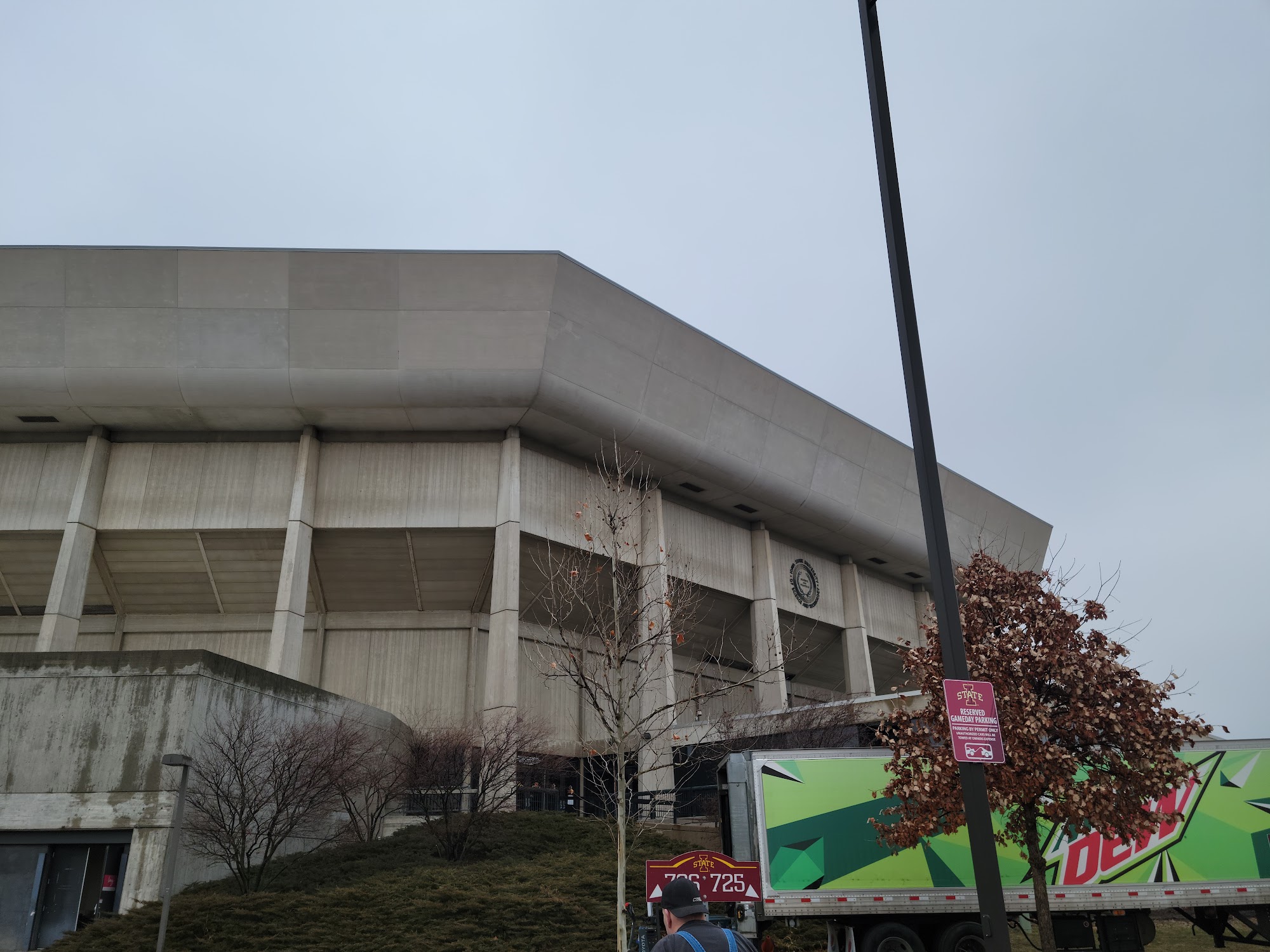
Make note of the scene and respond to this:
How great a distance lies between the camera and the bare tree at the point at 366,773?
23.2 meters

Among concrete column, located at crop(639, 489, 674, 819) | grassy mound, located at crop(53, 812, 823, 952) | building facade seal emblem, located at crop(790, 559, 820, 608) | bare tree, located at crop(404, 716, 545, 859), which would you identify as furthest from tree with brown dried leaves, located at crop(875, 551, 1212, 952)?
building facade seal emblem, located at crop(790, 559, 820, 608)

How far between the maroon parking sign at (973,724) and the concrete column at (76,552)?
31.1 meters

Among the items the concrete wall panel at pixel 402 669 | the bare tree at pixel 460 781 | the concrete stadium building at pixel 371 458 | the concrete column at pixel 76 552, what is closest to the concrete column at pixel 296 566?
the concrete stadium building at pixel 371 458

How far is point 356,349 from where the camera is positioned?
31.5m

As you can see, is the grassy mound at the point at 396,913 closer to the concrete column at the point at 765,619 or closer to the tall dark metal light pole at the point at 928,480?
the tall dark metal light pole at the point at 928,480

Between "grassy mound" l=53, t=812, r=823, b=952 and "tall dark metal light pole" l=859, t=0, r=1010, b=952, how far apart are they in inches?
417

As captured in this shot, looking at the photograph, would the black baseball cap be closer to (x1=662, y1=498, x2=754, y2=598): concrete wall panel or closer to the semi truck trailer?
the semi truck trailer

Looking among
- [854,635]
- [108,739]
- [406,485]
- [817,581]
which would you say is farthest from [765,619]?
[108,739]

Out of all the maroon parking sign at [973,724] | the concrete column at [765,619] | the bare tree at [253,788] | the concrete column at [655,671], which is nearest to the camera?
the maroon parking sign at [973,724]

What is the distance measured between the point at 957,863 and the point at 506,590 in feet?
65.4

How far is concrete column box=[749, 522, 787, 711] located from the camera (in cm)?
3881

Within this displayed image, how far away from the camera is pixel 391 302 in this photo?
30.9 metres

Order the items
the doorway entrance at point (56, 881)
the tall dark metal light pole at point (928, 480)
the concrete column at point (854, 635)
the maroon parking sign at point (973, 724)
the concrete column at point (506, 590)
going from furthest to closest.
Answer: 1. the concrete column at point (854, 635)
2. the concrete column at point (506, 590)
3. the doorway entrance at point (56, 881)
4. the maroon parking sign at point (973, 724)
5. the tall dark metal light pole at point (928, 480)

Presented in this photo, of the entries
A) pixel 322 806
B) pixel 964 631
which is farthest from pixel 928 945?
pixel 322 806
